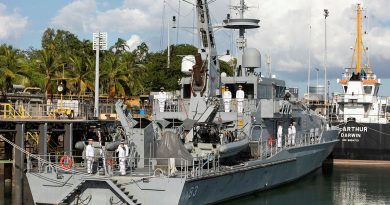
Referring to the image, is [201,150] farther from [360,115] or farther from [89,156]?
[360,115]

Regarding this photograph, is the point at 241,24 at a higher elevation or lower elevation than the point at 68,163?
higher

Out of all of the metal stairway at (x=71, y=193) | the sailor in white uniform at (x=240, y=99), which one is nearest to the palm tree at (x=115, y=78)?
the sailor in white uniform at (x=240, y=99)

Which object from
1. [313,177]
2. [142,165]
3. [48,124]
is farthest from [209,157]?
[313,177]

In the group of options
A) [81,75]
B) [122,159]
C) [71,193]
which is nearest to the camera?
[71,193]

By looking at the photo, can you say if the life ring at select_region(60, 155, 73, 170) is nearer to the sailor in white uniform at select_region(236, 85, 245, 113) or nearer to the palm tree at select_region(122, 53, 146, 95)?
the sailor in white uniform at select_region(236, 85, 245, 113)

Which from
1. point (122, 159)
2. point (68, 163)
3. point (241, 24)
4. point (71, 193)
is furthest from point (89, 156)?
point (241, 24)

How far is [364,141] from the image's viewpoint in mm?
42500

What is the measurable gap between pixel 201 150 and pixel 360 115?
24.1 metres

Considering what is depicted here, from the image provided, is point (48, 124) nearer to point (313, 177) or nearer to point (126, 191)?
point (126, 191)

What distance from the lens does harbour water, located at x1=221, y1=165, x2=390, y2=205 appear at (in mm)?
27859

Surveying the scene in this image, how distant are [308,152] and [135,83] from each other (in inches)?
880

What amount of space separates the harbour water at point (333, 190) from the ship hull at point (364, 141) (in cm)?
249

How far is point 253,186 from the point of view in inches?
1074

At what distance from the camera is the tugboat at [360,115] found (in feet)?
139
